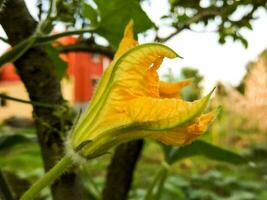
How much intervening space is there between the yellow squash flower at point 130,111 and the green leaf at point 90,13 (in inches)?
13.1

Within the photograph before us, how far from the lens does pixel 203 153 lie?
135 cm

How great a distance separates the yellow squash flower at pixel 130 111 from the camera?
0.60 m

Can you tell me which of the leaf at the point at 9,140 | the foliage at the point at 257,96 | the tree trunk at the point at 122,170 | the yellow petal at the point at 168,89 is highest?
the yellow petal at the point at 168,89

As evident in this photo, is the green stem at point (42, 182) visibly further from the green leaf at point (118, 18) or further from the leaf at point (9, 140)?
the leaf at point (9, 140)

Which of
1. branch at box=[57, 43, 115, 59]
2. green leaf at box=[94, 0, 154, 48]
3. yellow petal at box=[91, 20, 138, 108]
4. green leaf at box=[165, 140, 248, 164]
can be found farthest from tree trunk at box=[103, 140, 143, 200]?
yellow petal at box=[91, 20, 138, 108]

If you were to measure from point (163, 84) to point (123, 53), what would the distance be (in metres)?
0.13

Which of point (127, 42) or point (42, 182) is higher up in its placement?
point (127, 42)

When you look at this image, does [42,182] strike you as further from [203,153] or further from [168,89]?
[203,153]

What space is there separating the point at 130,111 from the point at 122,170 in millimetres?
731

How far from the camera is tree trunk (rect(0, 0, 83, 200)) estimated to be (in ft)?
3.06

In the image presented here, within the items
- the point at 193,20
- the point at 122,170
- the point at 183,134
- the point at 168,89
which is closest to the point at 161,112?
the point at 183,134

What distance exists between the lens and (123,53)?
24.6 inches

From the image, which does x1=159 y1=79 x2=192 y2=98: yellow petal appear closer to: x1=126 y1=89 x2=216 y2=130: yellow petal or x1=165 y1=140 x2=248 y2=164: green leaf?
x1=126 y1=89 x2=216 y2=130: yellow petal

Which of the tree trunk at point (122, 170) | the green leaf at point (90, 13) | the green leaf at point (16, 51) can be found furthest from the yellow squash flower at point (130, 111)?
the tree trunk at point (122, 170)
